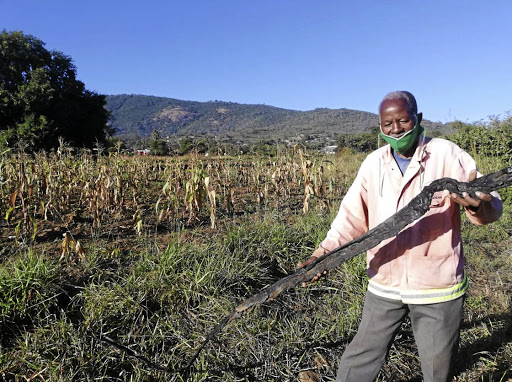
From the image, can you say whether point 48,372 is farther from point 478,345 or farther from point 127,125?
point 127,125

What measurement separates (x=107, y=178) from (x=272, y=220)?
2.73 m

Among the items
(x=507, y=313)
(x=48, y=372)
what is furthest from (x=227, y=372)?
(x=507, y=313)

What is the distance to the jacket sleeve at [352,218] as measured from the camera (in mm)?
1902

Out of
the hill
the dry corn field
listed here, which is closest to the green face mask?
the dry corn field

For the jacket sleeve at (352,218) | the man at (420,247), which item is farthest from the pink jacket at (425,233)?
the jacket sleeve at (352,218)

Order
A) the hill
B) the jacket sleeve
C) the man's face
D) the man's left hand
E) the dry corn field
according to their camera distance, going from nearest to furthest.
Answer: the man's left hand, the man's face, the jacket sleeve, the dry corn field, the hill

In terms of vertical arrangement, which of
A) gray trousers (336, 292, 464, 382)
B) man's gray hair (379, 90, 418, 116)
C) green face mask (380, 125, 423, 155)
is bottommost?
gray trousers (336, 292, 464, 382)

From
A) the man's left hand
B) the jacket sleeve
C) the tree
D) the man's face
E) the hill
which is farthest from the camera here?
the hill

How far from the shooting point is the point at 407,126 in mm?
1640

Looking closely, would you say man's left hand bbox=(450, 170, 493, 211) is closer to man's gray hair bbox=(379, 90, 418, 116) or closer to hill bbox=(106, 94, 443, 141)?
man's gray hair bbox=(379, 90, 418, 116)

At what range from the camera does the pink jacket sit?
164 cm

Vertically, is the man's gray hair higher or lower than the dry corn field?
higher

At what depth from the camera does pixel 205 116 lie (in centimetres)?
10731

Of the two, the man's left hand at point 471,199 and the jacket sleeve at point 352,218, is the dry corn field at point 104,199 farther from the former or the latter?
the man's left hand at point 471,199
